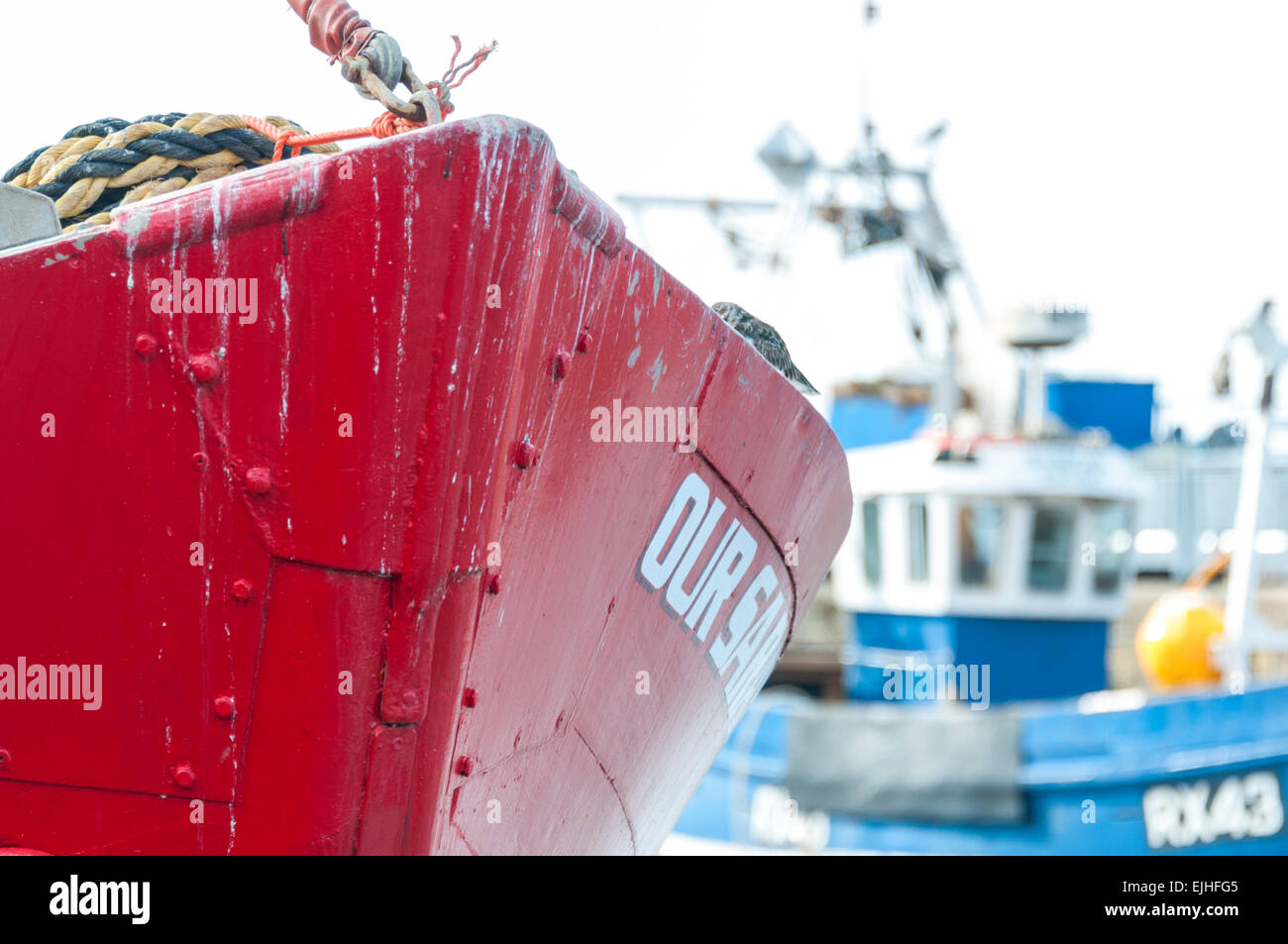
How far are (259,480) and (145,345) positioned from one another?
1.16ft

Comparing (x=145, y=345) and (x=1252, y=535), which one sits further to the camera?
(x=1252, y=535)

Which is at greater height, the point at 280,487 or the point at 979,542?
the point at 280,487

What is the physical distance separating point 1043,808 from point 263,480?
397 inches

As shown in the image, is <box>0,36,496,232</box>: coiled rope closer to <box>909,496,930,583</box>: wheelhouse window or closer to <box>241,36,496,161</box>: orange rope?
<box>241,36,496,161</box>: orange rope

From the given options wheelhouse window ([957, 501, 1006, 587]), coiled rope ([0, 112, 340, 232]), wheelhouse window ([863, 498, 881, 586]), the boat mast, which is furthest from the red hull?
wheelhouse window ([863, 498, 881, 586])

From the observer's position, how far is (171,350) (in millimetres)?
2598

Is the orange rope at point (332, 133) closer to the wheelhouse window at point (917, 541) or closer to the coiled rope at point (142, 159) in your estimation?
the coiled rope at point (142, 159)

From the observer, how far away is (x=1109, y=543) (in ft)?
43.8

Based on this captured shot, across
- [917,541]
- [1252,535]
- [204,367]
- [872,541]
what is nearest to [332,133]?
[204,367]

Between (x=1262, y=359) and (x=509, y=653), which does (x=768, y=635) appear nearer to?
(x=509, y=653)

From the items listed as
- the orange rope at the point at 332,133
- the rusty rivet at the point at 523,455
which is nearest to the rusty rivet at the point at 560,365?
the rusty rivet at the point at 523,455

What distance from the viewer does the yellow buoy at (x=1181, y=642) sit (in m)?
12.2

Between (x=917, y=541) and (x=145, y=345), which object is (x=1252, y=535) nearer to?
(x=917, y=541)

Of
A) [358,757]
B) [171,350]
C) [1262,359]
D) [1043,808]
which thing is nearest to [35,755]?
[358,757]
